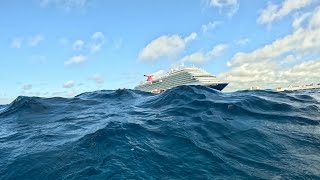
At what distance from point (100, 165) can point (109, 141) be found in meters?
2.23

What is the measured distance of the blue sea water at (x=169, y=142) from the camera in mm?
9805

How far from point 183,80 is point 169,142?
430 feet

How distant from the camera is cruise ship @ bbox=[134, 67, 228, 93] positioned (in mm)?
139250

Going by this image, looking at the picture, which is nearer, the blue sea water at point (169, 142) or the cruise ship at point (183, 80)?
the blue sea water at point (169, 142)

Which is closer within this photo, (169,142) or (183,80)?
(169,142)

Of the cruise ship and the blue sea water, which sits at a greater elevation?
the cruise ship

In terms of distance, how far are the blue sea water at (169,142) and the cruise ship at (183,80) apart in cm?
11974

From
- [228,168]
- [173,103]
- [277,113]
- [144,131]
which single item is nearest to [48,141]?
[144,131]

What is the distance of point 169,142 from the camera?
1206cm

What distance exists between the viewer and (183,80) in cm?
A: 14262

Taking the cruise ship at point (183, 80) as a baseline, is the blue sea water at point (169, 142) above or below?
below

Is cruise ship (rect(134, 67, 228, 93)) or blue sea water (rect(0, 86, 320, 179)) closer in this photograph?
blue sea water (rect(0, 86, 320, 179))

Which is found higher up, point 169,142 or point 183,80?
point 183,80

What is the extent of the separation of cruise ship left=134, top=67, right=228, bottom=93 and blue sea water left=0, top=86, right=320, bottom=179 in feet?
393
